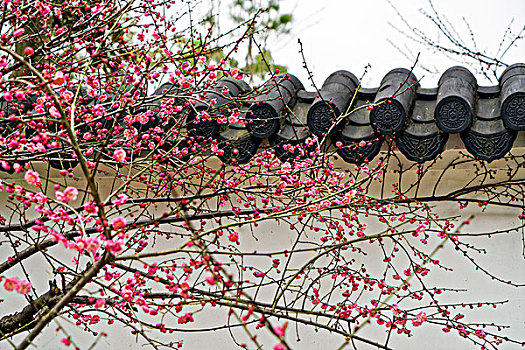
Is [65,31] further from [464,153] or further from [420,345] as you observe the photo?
[420,345]

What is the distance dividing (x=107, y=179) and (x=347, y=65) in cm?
776

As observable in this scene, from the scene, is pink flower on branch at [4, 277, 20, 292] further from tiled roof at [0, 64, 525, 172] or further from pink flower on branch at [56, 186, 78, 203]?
tiled roof at [0, 64, 525, 172]

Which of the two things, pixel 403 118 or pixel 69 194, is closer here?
pixel 69 194

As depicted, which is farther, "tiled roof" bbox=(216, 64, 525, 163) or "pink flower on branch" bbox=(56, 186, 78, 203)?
"tiled roof" bbox=(216, 64, 525, 163)

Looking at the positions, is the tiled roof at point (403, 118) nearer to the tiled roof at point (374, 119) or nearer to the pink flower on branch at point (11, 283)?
the tiled roof at point (374, 119)

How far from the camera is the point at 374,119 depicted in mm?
2574

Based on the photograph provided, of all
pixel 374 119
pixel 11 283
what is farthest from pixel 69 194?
pixel 374 119

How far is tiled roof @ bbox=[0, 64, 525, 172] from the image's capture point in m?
2.46

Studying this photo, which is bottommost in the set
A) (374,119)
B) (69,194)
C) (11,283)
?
(11,283)

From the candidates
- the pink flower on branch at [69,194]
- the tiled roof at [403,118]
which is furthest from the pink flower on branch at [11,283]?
the tiled roof at [403,118]

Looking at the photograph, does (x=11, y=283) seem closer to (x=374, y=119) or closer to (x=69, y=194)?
(x=69, y=194)

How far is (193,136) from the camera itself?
9.47 ft

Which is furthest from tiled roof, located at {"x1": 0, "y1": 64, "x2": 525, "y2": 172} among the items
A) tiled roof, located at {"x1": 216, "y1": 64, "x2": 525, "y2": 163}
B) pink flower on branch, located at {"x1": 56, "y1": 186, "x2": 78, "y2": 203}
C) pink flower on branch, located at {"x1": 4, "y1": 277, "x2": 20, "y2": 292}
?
pink flower on branch, located at {"x1": 4, "y1": 277, "x2": 20, "y2": 292}

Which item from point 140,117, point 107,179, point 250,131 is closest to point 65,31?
point 140,117
